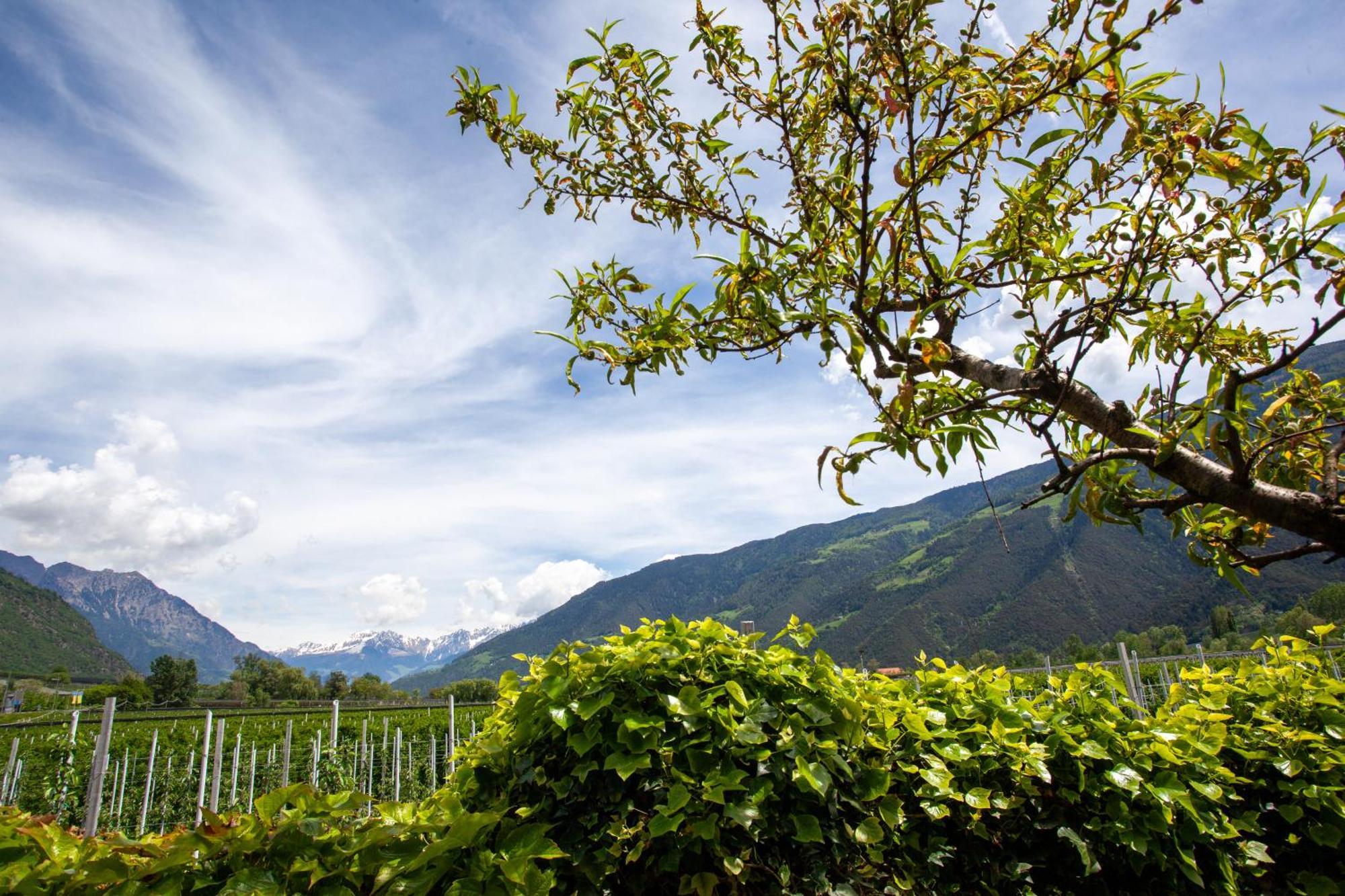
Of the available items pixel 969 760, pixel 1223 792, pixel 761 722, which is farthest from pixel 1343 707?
pixel 761 722

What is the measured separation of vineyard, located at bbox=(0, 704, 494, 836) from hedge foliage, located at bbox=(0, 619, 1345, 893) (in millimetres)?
259

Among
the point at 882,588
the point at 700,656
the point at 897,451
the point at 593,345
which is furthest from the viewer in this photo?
the point at 882,588

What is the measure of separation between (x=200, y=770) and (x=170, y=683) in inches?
3970

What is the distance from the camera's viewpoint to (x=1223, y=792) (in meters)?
2.45

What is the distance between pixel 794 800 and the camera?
1975mm

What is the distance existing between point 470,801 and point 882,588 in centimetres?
19405

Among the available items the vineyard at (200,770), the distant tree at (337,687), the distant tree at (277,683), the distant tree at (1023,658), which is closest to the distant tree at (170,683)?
the distant tree at (277,683)

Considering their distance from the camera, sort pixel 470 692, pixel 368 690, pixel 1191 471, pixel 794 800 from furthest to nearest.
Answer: pixel 368 690 < pixel 470 692 < pixel 794 800 < pixel 1191 471

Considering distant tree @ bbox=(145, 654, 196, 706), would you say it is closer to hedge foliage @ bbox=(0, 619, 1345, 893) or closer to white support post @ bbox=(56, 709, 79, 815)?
white support post @ bbox=(56, 709, 79, 815)

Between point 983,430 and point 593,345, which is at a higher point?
point 593,345

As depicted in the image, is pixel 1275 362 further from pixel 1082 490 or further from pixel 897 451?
pixel 897 451

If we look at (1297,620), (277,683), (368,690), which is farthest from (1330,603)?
(277,683)

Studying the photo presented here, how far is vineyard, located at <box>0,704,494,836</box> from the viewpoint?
10.5 m

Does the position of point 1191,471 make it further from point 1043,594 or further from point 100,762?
point 1043,594
